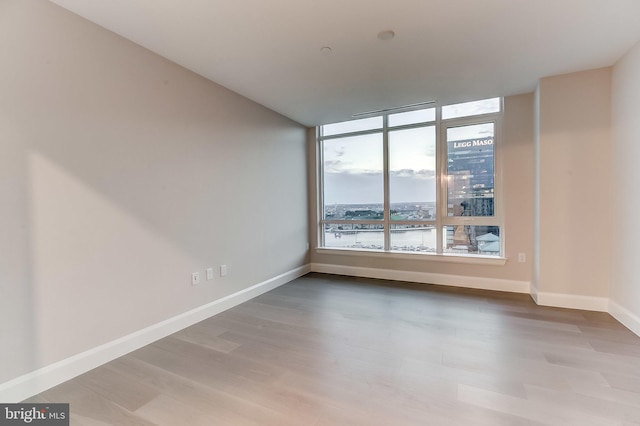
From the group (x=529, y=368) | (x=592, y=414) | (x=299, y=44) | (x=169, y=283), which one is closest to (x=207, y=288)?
(x=169, y=283)


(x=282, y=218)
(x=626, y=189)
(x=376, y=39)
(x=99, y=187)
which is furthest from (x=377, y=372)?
(x=626, y=189)

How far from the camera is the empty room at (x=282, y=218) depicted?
68.1 inches

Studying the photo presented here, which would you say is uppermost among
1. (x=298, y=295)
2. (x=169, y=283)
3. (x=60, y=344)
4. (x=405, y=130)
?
(x=405, y=130)

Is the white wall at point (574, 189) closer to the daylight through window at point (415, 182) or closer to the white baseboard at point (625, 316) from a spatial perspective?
the white baseboard at point (625, 316)

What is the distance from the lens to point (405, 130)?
14.2 ft

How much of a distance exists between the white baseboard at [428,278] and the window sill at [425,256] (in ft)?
0.70

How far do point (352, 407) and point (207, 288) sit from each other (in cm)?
199

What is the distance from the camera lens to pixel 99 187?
213cm

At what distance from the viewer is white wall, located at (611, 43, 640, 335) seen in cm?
245

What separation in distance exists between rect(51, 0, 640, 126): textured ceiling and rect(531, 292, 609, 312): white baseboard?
2.39 m

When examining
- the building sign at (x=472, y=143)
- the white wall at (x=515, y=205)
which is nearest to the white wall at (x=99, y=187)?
the building sign at (x=472, y=143)

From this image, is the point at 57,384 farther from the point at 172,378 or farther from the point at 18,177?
the point at 18,177
